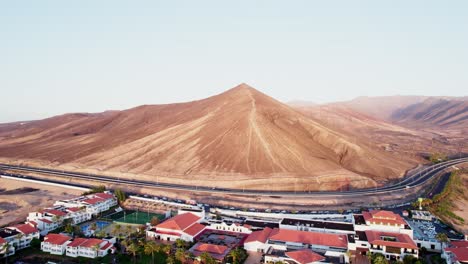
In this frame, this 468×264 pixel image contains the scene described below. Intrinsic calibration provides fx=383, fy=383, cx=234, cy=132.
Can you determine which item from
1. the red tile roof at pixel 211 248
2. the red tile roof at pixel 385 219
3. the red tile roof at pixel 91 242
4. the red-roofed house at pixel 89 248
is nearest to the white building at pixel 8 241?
the red-roofed house at pixel 89 248

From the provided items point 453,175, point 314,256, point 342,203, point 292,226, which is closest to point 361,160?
point 453,175

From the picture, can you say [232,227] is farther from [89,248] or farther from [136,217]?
[89,248]

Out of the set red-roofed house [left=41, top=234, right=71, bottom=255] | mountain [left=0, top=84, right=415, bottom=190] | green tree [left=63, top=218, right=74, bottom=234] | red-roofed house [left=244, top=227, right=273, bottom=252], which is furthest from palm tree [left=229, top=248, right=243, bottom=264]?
mountain [left=0, top=84, right=415, bottom=190]

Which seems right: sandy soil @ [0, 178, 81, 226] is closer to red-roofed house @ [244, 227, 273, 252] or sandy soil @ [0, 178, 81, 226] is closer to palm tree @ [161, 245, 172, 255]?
palm tree @ [161, 245, 172, 255]

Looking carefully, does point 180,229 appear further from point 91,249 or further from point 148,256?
point 91,249

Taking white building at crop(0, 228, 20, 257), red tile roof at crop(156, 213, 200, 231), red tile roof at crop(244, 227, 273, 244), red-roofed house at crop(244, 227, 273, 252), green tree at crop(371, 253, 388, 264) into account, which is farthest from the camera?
red tile roof at crop(156, 213, 200, 231)

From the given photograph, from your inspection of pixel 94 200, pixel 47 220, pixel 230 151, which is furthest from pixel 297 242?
pixel 230 151

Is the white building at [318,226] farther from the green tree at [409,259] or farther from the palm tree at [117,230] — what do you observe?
the palm tree at [117,230]
